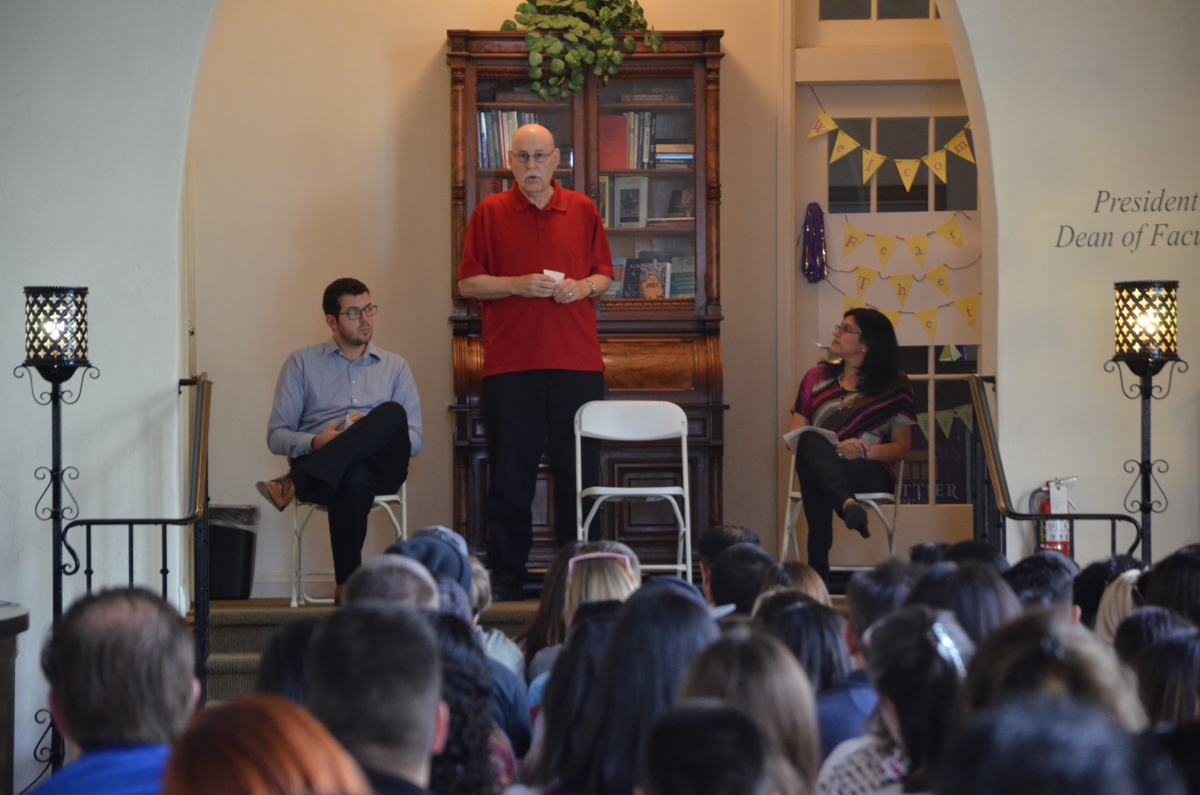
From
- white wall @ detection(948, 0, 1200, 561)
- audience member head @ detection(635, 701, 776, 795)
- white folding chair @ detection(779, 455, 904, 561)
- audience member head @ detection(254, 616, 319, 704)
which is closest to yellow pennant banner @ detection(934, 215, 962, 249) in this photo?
white folding chair @ detection(779, 455, 904, 561)

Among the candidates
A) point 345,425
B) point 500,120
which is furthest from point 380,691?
point 500,120

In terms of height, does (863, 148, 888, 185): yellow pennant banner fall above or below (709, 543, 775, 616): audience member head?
above

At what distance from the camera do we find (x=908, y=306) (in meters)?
5.69

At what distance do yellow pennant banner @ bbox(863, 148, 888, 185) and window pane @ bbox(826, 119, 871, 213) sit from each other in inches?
0.7

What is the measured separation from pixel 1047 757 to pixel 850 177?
518cm

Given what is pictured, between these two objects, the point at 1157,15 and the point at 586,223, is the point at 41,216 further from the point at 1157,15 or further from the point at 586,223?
the point at 1157,15

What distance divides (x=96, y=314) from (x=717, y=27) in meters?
2.98

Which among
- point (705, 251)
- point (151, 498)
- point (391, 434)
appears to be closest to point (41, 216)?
point (151, 498)

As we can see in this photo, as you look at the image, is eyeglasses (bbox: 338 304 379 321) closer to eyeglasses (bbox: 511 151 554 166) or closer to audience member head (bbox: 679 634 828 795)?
eyeglasses (bbox: 511 151 554 166)

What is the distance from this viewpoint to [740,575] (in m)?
2.88

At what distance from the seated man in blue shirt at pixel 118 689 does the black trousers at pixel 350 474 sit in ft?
8.96

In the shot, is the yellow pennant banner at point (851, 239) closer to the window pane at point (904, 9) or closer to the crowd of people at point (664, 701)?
the window pane at point (904, 9)

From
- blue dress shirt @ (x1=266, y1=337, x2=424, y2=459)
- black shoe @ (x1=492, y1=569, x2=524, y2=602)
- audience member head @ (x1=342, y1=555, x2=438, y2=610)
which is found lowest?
black shoe @ (x1=492, y1=569, x2=524, y2=602)

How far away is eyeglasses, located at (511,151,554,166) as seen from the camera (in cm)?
469
